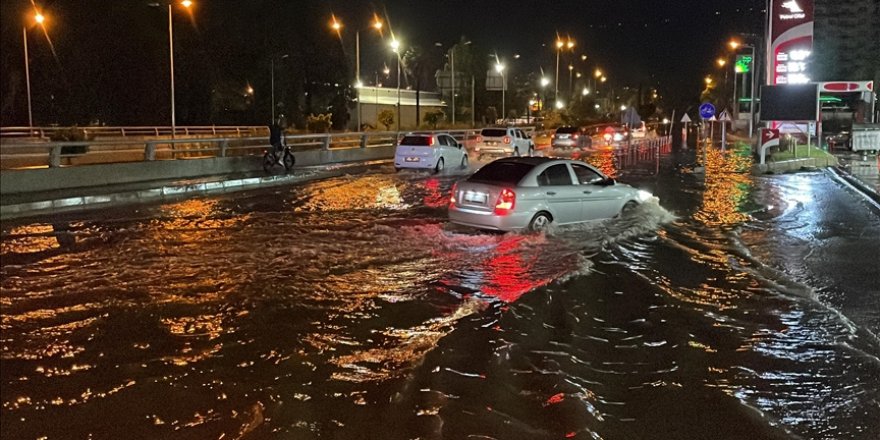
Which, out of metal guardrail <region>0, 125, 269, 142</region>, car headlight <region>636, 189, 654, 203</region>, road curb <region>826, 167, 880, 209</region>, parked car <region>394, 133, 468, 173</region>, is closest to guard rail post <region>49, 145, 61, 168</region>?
parked car <region>394, 133, 468, 173</region>

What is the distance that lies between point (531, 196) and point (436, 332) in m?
6.14

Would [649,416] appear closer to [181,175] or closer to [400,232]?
[400,232]

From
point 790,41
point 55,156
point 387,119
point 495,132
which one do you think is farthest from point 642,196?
point 387,119

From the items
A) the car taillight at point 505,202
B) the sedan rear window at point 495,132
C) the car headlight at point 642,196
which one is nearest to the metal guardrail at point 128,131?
the sedan rear window at point 495,132

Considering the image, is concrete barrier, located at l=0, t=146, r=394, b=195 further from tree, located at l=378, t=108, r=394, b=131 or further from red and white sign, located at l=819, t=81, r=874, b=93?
tree, located at l=378, t=108, r=394, b=131

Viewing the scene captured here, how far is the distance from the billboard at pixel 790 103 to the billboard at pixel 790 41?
31.4ft

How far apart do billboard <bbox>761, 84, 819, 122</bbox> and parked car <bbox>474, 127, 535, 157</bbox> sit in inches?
435

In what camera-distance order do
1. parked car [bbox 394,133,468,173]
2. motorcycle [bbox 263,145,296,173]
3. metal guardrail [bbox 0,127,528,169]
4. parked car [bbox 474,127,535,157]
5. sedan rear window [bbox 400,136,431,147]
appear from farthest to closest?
parked car [bbox 474,127,535,157] → sedan rear window [bbox 400,136,431,147] → parked car [bbox 394,133,468,173] → motorcycle [bbox 263,145,296,173] → metal guardrail [bbox 0,127,528,169]

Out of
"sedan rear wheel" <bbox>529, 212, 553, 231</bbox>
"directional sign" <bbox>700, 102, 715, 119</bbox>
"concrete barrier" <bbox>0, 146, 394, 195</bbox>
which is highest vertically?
"directional sign" <bbox>700, 102, 715, 119</bbox>

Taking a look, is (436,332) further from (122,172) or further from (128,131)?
(128,131)

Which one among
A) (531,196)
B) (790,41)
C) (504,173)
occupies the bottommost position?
(531,196)

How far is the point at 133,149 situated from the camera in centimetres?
3797

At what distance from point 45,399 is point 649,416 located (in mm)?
4257

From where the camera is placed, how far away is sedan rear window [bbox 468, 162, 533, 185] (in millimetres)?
13470
